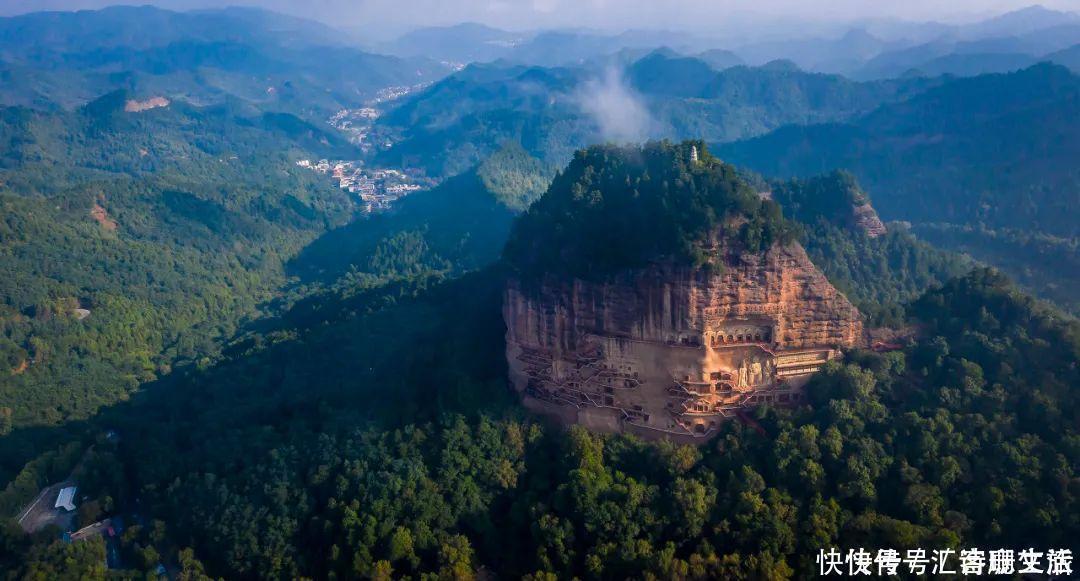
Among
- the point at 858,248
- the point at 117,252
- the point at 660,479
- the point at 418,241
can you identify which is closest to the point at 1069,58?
the point at 858,248

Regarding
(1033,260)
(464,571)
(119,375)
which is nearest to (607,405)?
(464,571)

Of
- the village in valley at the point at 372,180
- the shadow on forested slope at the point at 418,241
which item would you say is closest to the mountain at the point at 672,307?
the shadow on forested slope at the point at 418,241

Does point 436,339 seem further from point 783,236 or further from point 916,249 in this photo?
point 916,249

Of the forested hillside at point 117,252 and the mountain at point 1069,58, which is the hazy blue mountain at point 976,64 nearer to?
the mountain at point 1069,58

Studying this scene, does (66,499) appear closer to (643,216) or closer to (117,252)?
(643,216)

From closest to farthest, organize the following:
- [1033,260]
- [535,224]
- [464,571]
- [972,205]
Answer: [464,571] < [535,224] < [1033,260] < [972,205]

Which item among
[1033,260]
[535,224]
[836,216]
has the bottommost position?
[1033,260]

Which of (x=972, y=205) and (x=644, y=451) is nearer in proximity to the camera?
(x=644, y=451)
